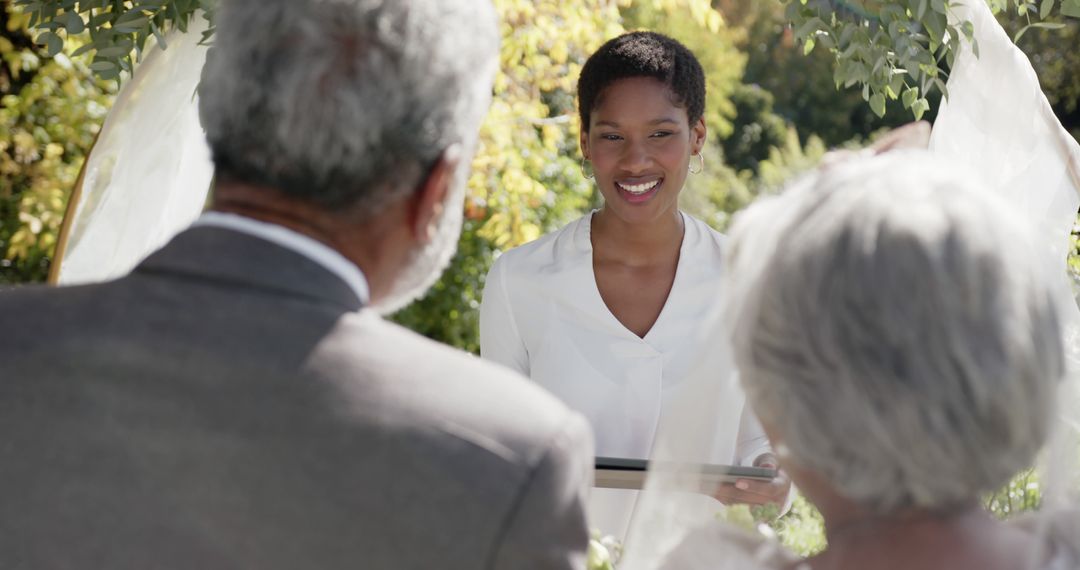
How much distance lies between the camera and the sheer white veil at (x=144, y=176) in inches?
131

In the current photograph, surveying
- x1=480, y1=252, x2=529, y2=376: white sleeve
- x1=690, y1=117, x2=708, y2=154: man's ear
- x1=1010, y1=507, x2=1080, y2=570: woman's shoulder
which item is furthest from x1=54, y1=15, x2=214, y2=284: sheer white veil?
x1=1010, y1=507, x2=1080, y2=570: woman's shoulder

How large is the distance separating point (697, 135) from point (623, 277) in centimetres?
49

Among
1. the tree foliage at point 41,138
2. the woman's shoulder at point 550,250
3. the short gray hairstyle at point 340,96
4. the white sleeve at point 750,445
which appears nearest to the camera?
the short gray hairstyle at point 340,96

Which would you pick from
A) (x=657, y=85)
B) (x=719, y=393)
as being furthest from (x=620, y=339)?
(x=719, y=393)

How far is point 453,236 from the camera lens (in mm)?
1642

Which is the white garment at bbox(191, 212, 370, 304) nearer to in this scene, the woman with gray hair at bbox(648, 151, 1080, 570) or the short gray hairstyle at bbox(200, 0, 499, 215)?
the short gray hairstyle at bbox(200, 0, 499, 215)

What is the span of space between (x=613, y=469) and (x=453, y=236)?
85cm

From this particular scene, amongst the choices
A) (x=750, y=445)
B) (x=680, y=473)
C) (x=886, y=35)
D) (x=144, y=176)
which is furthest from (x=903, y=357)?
(x=144, y=176)

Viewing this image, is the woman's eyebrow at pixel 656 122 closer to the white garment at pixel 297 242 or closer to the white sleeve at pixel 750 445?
the white sleeve at pixel 750 445

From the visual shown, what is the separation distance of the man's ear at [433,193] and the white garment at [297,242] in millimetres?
98

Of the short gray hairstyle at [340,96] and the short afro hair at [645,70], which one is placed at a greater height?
the short afro hair at [645,70]

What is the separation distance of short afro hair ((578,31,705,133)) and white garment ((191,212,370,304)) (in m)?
2.02

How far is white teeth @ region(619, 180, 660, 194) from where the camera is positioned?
11.1 ft

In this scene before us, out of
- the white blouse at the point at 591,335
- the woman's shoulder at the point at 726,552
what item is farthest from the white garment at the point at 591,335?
the woman's shoulder at the point at 726,552
